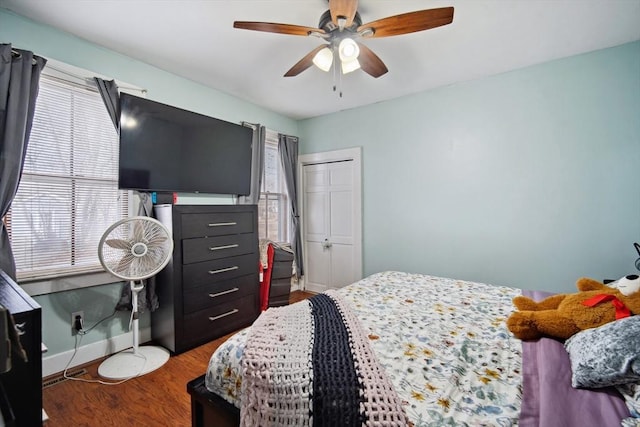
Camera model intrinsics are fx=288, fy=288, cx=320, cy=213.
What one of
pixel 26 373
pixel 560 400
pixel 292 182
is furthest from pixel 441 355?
pixel 292 182

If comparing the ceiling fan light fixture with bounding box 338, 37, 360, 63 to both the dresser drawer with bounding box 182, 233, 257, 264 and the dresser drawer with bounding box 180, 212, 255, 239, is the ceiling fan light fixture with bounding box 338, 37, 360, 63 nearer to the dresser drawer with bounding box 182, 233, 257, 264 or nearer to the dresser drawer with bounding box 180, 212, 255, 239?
the dresser drawer with bounding box 180, 212, 255, 239

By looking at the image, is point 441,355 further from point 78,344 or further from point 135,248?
point 78,344

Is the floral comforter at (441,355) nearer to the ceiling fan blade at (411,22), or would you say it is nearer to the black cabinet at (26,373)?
the black cabinet at (26,373)

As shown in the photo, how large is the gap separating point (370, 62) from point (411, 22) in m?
0.47

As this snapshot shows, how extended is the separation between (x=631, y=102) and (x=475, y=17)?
4.81 feet

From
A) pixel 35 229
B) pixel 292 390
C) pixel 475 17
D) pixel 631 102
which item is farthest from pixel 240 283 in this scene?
pixel 631 102

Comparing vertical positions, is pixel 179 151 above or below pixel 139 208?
above

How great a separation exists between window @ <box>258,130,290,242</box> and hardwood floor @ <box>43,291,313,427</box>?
6.19 ft

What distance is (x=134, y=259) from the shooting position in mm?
2066

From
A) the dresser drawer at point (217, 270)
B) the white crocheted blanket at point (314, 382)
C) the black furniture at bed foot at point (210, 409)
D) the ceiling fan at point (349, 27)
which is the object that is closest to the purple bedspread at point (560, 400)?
the white crocheted blanket at point (314, 382)

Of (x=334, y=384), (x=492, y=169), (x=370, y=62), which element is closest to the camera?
(x=334, y=384)

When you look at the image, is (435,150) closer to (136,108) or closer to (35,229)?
(136,108)

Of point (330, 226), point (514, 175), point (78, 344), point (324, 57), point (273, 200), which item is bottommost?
point (78, 344)

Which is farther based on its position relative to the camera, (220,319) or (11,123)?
(220,319)
